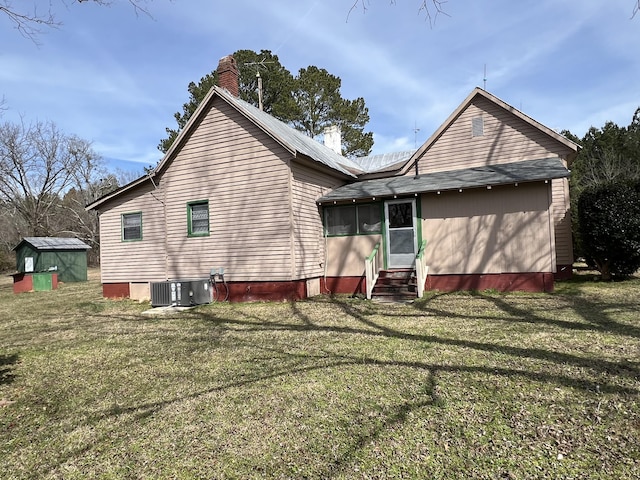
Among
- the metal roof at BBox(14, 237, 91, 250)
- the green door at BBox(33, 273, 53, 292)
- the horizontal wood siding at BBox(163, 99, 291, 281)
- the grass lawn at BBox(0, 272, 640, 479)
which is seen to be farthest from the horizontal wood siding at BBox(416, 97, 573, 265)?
the metal roof at BBox(14, 237, 91, 250)

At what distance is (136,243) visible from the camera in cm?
1357

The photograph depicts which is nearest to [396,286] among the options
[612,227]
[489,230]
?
[489,230]

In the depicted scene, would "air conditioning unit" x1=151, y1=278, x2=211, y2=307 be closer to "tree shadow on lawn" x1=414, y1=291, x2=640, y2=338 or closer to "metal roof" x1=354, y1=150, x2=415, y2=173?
"tree shadow on lawn" x1=414, y1=291, x2=640, y2=338

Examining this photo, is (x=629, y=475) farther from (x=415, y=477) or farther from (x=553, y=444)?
(x=415, y=477)

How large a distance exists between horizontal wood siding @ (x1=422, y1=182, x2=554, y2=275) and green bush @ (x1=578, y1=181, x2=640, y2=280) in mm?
2431

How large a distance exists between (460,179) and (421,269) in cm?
299

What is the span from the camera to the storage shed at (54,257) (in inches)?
870

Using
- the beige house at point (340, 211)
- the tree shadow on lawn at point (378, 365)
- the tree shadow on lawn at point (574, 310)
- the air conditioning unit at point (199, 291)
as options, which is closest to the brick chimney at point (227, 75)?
the beige house at point (340, 211)

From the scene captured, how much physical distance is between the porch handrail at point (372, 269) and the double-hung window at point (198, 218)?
5.13m

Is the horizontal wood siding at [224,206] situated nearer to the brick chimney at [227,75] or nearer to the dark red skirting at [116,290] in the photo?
the dark red skirting at [116,290]

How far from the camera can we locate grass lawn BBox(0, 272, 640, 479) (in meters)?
2.91

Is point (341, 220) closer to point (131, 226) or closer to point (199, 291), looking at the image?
point (199, 291)

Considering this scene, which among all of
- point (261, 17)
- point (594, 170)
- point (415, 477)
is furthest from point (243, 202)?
point (594, 170)

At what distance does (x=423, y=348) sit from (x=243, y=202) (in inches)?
293
